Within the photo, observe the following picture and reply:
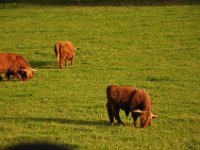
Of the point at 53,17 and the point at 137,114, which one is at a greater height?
the point at 53,17

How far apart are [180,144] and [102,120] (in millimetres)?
2932

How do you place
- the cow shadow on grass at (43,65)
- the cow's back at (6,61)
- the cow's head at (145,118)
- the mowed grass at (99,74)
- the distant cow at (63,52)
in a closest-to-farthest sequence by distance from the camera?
1. the mowed grass at (99,74)
2. the cow's head at (145,118)
3. the cow's back at (6,61)
4. the distant cow at (63,52)
5. the cow shadow on grass at (43,65)

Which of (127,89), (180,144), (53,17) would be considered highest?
(53,17)

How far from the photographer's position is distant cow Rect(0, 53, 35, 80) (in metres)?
18.3

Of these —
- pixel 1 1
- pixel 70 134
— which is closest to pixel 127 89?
pixel 70 134

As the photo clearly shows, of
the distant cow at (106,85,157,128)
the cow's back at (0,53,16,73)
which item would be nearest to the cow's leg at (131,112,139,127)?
the distant cow at (106,85,157,128)

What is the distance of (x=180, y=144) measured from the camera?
977cm

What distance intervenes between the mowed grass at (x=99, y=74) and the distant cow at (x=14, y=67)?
21.5 inches

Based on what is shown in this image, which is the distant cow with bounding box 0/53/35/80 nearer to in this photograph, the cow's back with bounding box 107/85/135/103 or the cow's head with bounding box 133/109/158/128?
the cow's back with bounding box 107/85/135/103

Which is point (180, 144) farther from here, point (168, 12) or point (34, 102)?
point (168, 12)

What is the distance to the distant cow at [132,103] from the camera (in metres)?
11.4

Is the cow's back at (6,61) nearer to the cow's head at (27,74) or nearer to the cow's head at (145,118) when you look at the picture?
the cow's head at (27,74)

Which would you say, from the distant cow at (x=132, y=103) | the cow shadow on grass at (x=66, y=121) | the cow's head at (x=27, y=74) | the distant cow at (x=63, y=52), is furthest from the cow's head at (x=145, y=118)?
the distant cow at (x=63, y=52)

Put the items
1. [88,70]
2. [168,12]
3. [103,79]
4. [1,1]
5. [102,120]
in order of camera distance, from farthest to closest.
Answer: [1,1] < [168,12] < [88,70] < [103,79] < [102,120]
